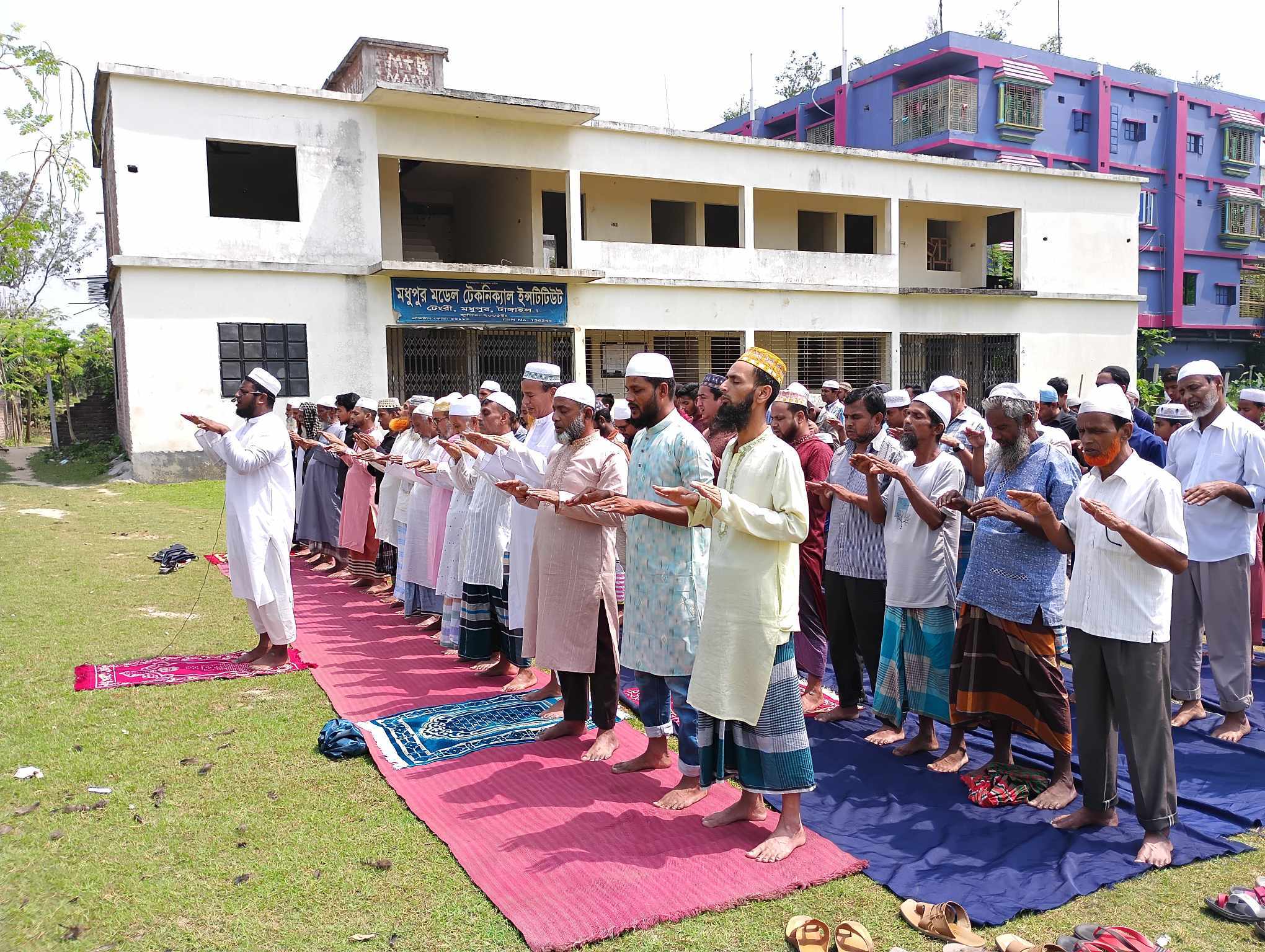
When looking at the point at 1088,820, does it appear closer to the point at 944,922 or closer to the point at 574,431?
the point at 944,922

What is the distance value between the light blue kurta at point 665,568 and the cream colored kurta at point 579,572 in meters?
0.32

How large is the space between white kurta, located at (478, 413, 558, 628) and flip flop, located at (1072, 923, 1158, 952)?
283 centimetres

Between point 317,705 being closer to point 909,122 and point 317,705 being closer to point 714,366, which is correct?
point 714,366

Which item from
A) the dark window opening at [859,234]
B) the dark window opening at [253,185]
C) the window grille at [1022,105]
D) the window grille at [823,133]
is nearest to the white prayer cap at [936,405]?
the dark window opening at [253,185]

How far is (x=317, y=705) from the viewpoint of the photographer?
17.8 ft

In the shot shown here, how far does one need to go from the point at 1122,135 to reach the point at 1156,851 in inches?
1373

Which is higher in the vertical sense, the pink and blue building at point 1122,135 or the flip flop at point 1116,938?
the pink and blue building at point 1122,135

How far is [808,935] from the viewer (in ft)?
9.86

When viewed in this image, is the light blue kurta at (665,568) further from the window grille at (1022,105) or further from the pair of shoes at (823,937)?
the window grille at (1022,105)

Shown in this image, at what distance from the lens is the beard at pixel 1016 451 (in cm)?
418

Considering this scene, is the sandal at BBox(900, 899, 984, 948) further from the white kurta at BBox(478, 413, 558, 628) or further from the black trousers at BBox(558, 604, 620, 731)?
the white kurta at BBox(478, 413, 558, 628)

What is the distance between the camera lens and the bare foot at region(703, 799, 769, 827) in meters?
3.87

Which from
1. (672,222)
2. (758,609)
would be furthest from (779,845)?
(672,222)

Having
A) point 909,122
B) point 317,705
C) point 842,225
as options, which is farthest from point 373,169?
point 909,122
